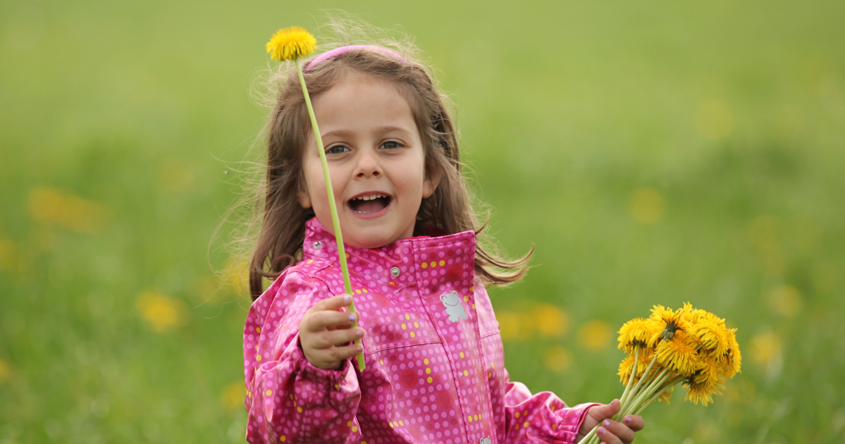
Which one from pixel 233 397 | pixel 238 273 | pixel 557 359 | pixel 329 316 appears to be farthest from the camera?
pixel 557 359

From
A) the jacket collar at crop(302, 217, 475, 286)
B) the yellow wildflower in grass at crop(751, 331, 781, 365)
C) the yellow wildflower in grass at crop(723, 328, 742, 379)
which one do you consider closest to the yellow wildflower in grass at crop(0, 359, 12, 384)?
the jacket collar at crop(302, 217, 475, 286)

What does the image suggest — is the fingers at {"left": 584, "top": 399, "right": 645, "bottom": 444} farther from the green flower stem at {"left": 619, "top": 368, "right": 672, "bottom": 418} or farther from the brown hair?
the brown hair

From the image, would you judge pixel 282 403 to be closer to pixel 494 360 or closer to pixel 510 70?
pixel 494 360

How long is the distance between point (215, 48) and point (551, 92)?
112 inches

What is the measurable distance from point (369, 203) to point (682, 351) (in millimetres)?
714

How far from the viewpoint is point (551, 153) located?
513cm

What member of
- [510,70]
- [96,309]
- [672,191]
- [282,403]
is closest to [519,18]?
[510,70]

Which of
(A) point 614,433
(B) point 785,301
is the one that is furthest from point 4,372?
(B) point 785,301

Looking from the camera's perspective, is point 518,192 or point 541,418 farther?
point 518,192

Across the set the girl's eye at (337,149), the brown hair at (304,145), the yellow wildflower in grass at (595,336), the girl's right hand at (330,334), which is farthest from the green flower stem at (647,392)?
the yellow wildflower in grass at (595,336)

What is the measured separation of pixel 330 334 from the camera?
1.32 m

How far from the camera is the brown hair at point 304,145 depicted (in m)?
1.82

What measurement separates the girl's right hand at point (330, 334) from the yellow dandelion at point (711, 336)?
70cm

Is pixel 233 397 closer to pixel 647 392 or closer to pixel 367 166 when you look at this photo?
pixel 367 166
